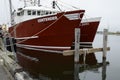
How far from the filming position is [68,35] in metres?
15.7

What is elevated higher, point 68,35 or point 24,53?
point 68,35

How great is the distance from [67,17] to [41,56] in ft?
13.0

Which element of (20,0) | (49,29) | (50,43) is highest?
(20,0)

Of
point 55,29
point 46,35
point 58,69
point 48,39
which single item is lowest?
point 58,69

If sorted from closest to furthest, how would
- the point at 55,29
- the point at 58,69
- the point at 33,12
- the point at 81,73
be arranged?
1. the point at 81,73
2. the point at 58,69
3. the point at 55,29
4. the point at 33,12

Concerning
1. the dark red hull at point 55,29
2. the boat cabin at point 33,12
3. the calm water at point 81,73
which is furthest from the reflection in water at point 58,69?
the boat cabin at point 33,12

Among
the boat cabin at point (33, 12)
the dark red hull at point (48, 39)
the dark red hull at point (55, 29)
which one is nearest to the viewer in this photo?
the dark red hull at point (48, 39)

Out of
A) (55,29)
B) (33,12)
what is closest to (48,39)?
(55,29)

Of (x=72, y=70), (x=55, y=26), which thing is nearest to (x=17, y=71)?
(x=72, y=70)

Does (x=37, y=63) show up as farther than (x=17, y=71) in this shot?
Yes

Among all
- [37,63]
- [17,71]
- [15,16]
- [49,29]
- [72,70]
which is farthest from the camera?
[15,16]

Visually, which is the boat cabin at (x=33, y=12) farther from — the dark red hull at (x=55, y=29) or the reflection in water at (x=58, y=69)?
the reflection in water at (x=58, y=69)

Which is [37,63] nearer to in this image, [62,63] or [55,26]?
[62,63]

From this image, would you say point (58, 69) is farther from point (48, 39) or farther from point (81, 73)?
point (48, 39)
